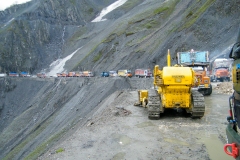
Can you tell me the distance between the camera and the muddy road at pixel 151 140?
7055mm

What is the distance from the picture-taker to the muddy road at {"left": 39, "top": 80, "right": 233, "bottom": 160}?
7055 millimetres

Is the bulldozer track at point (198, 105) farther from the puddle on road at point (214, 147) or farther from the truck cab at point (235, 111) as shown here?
the truck cab at point (235, 111)

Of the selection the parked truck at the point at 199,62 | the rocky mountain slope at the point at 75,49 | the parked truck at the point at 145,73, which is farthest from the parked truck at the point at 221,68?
the parked truck at the point at 199,62

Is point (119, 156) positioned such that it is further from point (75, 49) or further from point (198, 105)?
point (75, 49)

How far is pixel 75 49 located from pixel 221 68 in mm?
64300

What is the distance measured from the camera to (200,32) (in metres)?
39.8

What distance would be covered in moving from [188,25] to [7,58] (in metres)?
63.8

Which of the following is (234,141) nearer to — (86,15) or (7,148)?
(7,148)

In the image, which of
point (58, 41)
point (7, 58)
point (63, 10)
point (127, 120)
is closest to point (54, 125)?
point (127, 120)

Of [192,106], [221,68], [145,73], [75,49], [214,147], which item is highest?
[75,49]

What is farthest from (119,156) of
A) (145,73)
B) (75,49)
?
(75,49)

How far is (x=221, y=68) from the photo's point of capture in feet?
104

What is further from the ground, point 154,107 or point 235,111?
point 235,111

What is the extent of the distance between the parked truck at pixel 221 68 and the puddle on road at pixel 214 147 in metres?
24.5
